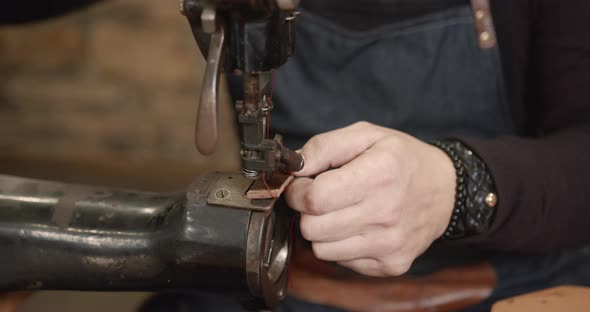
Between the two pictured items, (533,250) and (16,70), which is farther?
(16,70)

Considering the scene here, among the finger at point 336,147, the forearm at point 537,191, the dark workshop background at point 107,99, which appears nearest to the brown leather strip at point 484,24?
the forearm at point 537,191

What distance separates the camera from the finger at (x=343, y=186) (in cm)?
68

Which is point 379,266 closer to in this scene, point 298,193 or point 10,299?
point 298,193

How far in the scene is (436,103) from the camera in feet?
3.30

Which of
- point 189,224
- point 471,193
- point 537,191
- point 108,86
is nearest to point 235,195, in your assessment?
point 189,224

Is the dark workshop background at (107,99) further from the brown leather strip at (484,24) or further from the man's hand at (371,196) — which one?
the man's hand at (371,196)

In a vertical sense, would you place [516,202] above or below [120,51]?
above

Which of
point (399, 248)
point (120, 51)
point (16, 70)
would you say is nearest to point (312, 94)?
point (399, 248)

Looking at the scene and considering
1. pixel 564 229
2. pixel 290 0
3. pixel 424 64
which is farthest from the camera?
pixel 424 64

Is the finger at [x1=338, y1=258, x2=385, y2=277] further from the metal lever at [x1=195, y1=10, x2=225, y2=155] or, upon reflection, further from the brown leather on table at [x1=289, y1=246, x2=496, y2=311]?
the metal lever at [x1=195, y1=10, x2=225, y2=155]

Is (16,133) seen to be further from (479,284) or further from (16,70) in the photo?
(479,284)

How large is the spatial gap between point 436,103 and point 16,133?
2296mm

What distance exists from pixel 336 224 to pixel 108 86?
2080 millimetres

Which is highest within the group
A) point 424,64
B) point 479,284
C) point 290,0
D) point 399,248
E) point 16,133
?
point 290,0
